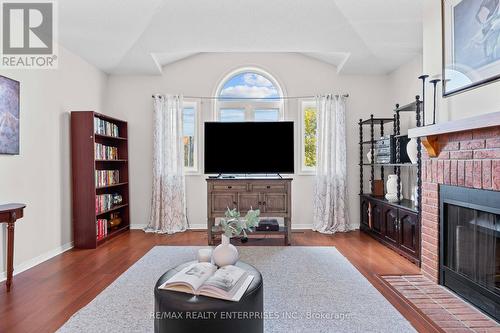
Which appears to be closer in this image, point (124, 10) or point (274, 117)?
point (124, 10)

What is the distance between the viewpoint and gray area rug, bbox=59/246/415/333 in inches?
82.6

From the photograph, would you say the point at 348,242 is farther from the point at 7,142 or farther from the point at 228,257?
the point at 7,142

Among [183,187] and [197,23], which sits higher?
[197,23]

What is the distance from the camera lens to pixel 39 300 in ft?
8.25

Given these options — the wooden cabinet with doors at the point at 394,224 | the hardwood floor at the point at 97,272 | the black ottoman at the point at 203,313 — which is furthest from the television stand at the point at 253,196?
the black ottoman at the point at 203,313

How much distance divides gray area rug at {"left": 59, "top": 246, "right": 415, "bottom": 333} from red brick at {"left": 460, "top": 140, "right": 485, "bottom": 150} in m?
1.36

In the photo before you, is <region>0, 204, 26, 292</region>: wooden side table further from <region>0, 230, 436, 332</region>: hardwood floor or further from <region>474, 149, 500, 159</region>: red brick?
<region>474, 149, 500, 159</region>: red brick

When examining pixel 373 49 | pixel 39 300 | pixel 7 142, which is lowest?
pixel 39 300

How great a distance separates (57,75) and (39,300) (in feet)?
8.70

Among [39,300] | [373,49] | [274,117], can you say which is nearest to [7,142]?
[39,300]

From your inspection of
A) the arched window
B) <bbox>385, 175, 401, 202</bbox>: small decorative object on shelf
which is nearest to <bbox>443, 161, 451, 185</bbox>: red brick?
<bbox>385, 175, 401, 202</bbox>: small decorative object on shelf

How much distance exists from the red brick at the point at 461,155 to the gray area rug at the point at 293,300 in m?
1.29

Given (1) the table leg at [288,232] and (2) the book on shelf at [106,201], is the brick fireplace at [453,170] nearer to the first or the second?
(1) the table leg at [288,232]

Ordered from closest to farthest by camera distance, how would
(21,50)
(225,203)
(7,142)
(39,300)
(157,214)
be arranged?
1. (39,300)
2. (7,142)
3. (21,50)
4. (225,203)
5. (157,214)
